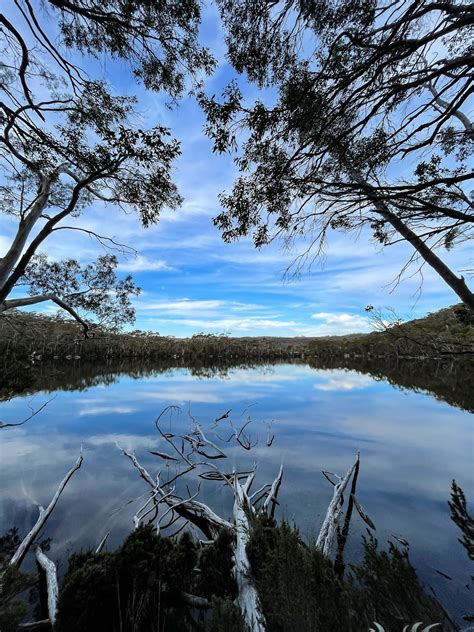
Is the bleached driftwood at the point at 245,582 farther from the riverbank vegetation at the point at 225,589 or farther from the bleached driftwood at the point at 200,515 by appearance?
the bleached driftwood at the point at 200,515

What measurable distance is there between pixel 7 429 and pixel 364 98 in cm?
1143

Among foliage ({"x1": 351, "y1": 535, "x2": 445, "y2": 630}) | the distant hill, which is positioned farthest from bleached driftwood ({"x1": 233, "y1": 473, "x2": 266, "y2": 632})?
the distant hill

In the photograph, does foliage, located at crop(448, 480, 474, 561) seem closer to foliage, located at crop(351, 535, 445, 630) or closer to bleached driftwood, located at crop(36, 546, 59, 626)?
foliage, located at crop(351, 535, 445, 630)

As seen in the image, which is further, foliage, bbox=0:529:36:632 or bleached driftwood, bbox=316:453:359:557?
bleached driftwood, bbox=316:453:359:557

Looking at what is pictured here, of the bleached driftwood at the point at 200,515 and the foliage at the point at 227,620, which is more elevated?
the foliage at the point at 227,620

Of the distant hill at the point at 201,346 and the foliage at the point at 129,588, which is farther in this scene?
the distant hill at the point at 201,346

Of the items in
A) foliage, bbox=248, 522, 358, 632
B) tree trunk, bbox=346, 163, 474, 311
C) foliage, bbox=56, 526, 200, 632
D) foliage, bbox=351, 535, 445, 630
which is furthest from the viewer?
tree trunk, bbox=346, 163, 474, 311

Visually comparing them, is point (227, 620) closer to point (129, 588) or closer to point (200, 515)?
point (129, 588)

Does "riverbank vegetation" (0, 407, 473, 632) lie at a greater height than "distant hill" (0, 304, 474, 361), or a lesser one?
lesser

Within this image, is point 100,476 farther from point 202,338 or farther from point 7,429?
point 202,338

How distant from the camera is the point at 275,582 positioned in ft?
5.94

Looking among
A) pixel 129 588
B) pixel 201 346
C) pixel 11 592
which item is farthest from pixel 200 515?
pixel 201 346

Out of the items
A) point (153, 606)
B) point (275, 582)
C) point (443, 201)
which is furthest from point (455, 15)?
point (153, 606)

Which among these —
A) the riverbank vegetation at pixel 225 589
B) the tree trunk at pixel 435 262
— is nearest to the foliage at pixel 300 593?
the riverbank vegetation at pixel 225 589
